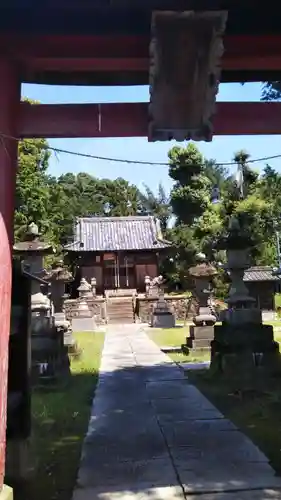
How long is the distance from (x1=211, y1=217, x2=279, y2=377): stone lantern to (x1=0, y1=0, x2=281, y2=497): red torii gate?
230 inches

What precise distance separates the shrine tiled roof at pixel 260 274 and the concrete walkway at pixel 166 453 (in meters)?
20.8

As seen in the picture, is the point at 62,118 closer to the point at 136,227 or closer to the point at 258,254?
the point at 258,254

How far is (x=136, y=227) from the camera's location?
37.6 m

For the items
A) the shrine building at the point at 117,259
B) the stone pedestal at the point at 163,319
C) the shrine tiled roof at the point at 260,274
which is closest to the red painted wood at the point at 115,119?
the stone pedestal at the point at 163,319

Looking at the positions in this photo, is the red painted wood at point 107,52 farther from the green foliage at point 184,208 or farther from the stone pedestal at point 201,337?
the green foliage at point 184,208

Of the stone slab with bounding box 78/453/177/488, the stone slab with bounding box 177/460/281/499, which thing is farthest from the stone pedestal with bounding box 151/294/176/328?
the stone slab with bounding box 177/460/281/499

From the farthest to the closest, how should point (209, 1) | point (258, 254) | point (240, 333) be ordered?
point (258, 254)
point (240, 333)
point (209, 1)

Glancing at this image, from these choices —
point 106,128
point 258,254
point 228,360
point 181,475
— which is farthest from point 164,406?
point 258,254

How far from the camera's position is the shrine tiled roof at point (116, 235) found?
35.1 m

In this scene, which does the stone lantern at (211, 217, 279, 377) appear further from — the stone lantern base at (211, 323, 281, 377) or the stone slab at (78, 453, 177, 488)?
the stone slab at (78, 453, 177, 488)

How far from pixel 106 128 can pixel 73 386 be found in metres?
6.62

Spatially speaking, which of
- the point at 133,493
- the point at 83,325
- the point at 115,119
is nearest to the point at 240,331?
the point at 133,493

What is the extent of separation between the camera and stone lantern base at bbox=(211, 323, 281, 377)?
8820 millimetres

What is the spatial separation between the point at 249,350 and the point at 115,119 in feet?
20.8
